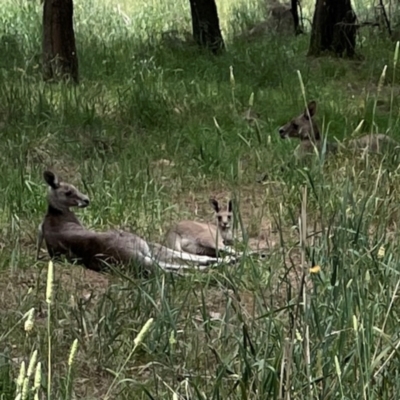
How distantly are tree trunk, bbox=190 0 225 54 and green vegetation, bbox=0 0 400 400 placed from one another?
1.37 feet

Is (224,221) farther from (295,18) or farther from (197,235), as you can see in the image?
(295,18)

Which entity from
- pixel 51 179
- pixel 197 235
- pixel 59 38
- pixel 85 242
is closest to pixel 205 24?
pixel 59 38

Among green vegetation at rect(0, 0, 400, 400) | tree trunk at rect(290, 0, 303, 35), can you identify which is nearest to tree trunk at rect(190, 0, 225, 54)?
green vegetation at rect(0, 0, 400, 400)

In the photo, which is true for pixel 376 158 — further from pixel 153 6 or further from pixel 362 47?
pixel 153 6

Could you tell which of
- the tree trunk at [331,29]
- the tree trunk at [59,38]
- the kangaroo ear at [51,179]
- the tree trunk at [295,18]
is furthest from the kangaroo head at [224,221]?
the tree trunk at [295,18]

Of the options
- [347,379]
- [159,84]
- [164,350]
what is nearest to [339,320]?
[347,379]

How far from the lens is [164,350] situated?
3.81 meters

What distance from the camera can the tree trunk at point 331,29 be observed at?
11797 mm

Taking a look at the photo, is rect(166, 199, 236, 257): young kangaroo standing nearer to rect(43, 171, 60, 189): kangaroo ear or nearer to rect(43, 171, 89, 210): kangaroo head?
rect(43, 171, 89, 210): kangaroo head

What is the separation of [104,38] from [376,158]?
6.46 m

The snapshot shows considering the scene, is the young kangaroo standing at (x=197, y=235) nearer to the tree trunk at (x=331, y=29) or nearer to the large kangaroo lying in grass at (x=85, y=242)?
the large kangaroo lying in grass at (x=85, y=242)

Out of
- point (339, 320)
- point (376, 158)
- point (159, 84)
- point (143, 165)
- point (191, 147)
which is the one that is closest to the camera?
point (339, 320)

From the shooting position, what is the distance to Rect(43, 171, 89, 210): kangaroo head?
6.23 m

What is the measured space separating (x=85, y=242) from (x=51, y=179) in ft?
2.29
